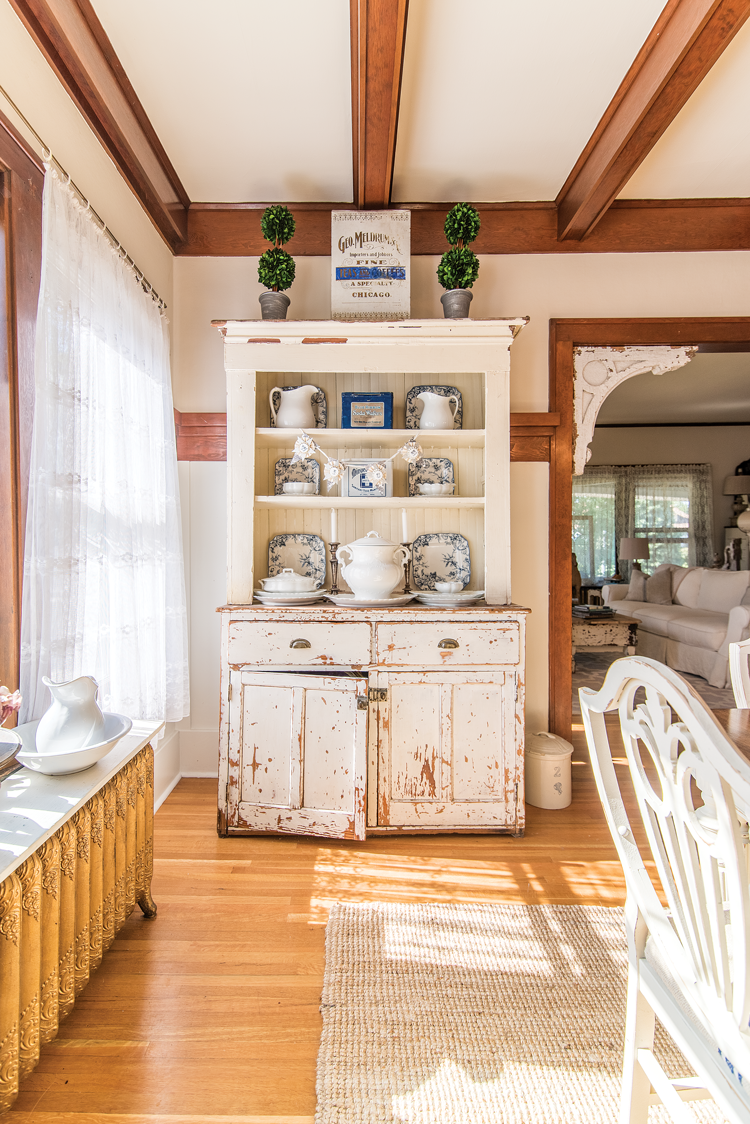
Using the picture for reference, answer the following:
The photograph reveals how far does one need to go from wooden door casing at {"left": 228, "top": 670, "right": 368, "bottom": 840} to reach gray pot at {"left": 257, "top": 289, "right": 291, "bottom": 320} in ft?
5.04

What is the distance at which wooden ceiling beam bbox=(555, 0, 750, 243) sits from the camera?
1.65m

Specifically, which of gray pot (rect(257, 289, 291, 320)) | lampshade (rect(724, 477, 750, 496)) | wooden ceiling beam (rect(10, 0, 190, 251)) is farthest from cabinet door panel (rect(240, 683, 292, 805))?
lampshade (rect(724, 477, 750, 496))

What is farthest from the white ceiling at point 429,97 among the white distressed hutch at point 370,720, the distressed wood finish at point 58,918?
the distressed wood finish at point 58,918

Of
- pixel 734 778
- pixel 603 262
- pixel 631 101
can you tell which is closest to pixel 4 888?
pixel 734 778

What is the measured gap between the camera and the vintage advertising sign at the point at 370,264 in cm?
266

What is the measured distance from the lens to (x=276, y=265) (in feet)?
8.41

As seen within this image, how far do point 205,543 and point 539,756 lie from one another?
1843 millimetres

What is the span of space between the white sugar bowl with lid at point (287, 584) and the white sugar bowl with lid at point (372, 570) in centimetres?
19

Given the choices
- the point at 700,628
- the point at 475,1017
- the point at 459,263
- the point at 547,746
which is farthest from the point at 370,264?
the point at 700,628

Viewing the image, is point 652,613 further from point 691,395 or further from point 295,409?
point 295,409

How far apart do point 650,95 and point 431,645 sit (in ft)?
6.46

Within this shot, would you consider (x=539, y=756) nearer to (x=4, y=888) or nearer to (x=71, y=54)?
(x=4, y=888)

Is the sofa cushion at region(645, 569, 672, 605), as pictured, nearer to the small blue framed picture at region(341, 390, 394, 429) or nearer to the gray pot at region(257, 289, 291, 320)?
the small blue framed picture at region(341, 390, 394, 429)

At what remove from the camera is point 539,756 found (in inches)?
103
